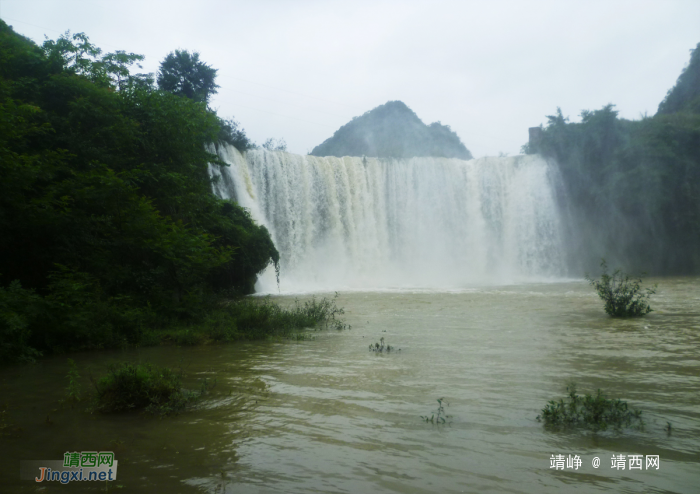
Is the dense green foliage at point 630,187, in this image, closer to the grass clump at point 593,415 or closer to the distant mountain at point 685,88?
the distant mountain at point 685,88

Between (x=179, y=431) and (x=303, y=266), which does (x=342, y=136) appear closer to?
(x=303, y=266)

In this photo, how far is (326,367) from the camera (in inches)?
277

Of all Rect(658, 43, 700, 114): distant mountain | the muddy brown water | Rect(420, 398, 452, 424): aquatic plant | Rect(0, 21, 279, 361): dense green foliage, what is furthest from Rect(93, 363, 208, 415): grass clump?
Rect(658, 43, 700, 114): distant mountain

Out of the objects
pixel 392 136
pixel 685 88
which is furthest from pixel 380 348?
pixel 392 136

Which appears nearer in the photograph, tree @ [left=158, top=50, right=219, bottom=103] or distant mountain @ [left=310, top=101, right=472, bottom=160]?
tree @ [left=158, top=50, right=219, bottom=103]

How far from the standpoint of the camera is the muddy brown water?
3.40 m

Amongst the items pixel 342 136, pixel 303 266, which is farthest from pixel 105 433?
pixel 342 136

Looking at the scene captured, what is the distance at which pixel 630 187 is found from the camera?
107 ft

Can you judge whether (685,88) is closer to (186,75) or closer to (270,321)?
(186,75)

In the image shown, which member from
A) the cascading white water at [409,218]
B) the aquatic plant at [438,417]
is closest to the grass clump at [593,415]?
the aquatic plant at [438,417]

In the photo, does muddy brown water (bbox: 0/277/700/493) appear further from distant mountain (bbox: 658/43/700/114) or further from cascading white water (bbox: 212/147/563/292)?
distant mountain (bbox: 658/43/700/114)

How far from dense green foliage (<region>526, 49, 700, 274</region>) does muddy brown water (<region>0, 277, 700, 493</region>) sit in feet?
89.0

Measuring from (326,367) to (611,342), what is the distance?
497 centimetres

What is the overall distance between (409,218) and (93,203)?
2496cm
